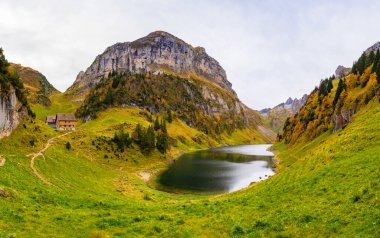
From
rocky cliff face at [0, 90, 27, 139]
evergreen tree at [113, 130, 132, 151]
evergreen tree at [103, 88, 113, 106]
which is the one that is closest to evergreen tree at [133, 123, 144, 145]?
evergreen tree at [113, 130, 132, 151]

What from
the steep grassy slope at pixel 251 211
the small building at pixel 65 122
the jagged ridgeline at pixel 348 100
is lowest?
the steep grassy slope at pixel 251 211

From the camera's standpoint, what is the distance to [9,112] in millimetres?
70500

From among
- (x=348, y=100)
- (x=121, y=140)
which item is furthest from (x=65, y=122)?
(x=348, y=100)

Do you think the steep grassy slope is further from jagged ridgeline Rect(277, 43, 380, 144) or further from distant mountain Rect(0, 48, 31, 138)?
jagged ridgeline Rect(277, 43, 380, 144)

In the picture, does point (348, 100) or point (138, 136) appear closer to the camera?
point (348, 100)

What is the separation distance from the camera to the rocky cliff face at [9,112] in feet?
213

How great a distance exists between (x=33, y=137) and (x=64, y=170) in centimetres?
1828

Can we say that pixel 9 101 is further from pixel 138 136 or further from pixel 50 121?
pixel 50 121

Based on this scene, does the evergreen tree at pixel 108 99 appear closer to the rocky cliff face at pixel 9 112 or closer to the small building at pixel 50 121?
the small building at pixel 50 121

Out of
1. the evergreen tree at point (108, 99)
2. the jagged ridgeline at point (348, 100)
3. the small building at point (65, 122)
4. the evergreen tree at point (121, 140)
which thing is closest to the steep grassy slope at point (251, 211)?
→ the jagged ridgeline at point (348, 100)

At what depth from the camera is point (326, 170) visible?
3441cm

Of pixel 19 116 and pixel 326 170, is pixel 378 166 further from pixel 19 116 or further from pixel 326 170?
pixel 19 116

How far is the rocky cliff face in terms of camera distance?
65.1 meters

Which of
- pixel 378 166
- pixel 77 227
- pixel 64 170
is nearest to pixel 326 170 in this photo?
pixel 378 166
